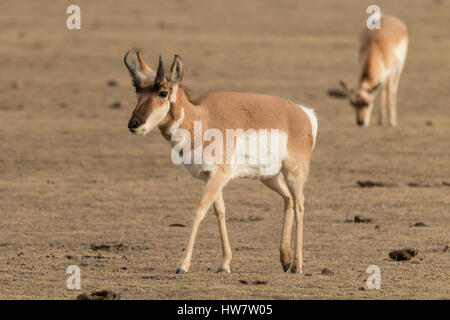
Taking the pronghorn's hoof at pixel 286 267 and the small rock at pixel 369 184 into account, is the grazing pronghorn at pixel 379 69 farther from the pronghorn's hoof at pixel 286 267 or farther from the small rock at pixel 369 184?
the pronghorn's hoof at pixel 286 267

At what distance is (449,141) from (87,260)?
338 inches

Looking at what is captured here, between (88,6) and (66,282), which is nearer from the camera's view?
(66,282)

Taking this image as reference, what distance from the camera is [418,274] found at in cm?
836

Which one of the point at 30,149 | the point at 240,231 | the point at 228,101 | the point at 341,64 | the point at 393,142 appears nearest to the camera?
the point at 228,101

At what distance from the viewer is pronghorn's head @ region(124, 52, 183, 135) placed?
7.81 m

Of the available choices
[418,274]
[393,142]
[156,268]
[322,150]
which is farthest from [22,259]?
[393,142]

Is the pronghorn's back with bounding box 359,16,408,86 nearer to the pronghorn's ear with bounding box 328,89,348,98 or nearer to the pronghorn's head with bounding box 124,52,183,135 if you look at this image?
the pronghorn's ear with bounding box 328,89,348,98

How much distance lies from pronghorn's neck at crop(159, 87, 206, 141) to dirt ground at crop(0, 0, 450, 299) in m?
1.14

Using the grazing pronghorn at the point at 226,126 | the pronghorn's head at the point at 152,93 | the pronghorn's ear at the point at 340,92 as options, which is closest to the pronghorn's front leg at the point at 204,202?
the grazing pronghorn at the point at 226,126

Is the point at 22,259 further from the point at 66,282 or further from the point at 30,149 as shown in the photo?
the point at 30,149

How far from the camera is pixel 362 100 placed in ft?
57.9

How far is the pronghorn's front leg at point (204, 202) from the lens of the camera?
7.95 meters

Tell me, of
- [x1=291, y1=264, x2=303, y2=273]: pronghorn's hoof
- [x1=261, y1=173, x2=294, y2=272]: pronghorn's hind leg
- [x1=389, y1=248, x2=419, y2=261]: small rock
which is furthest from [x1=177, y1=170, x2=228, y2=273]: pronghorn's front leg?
[x1=389, y1=248, x2=419, y2=261]: small rock

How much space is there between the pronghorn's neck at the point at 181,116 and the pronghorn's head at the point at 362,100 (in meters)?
9.61
